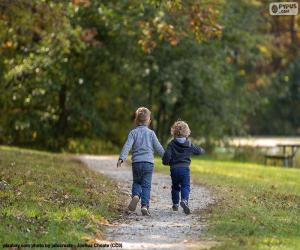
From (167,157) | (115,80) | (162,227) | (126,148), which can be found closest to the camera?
(162,227)

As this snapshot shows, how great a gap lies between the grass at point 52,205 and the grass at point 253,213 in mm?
1735

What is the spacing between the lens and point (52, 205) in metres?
11.6

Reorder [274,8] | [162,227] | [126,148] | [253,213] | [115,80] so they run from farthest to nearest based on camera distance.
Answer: [115,80]
[274,8]
[126,148]
[253,213]
[162,227]

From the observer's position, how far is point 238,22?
34.1 metres

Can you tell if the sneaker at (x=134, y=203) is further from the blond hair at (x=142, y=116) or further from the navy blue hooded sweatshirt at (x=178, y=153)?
the blond hair at (x=142, y=116)

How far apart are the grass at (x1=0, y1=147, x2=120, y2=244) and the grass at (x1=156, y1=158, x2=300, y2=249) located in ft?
5.69

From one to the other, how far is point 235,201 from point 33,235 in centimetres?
486

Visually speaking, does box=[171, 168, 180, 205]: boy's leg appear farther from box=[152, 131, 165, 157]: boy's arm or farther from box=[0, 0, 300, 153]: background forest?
box=[0, 0, 300, 153]: background forest

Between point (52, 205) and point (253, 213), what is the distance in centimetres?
321

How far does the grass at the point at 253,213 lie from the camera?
9.29 meters

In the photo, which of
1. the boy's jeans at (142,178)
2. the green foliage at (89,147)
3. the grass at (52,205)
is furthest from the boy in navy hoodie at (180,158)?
the green foliage at (89,147)

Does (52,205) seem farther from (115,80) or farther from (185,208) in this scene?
(115,80)
